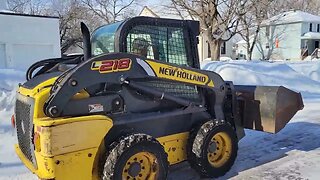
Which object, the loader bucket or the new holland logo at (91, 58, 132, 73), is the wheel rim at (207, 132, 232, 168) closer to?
the loader bucket

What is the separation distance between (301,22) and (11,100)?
42.4 m

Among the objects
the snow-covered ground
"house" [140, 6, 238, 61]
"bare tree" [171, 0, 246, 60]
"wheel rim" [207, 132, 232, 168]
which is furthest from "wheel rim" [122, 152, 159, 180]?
"house" [140, 6, 238, 61]

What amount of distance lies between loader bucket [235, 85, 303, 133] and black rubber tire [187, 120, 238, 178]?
2.45 ft

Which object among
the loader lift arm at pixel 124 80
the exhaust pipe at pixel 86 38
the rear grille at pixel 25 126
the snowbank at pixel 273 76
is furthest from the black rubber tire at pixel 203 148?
the snowbank at pixel 273 76

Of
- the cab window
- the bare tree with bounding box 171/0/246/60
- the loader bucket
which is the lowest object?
the loader bucket

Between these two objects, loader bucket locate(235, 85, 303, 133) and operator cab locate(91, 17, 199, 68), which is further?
loader bucket locate(235, 85, 303, 133)

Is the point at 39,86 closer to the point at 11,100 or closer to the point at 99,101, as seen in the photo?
the point at 99,101

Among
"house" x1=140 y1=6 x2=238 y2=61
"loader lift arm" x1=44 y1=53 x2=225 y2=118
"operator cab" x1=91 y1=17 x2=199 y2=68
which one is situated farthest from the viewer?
"house" x1=140 y1=6 x2=238 y2=61

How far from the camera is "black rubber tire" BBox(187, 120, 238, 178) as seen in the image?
4496 millimetres

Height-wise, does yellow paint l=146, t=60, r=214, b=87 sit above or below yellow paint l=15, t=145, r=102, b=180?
above

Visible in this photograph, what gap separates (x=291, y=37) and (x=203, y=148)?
44.1 metres

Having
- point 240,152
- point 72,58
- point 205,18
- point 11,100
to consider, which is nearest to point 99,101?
point 72,58

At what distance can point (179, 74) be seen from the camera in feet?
14.2

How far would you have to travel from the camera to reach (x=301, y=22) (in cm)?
4347
